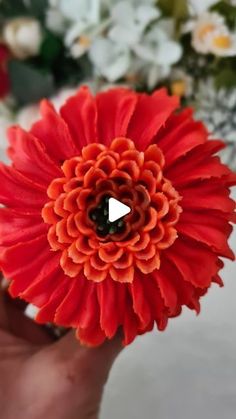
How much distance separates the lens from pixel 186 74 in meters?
0.70

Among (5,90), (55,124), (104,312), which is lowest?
(104,312)

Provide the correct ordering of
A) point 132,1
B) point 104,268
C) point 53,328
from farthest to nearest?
point 132,1, point 53,328, point 104,268

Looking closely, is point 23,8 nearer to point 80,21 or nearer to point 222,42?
point 80,21

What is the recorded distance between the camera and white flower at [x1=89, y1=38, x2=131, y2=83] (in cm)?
68

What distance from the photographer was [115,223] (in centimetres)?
30

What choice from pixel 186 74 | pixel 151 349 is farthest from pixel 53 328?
pixel 186 74

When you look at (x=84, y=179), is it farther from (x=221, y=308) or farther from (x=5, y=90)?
(x=5, y=90)

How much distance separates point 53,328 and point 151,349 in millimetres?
113

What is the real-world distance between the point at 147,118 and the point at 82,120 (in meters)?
0.04

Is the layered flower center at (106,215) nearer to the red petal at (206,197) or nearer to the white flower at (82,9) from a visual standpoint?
the red petal at (206,197)

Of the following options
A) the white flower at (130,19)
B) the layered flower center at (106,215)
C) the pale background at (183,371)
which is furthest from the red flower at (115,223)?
the white flower at (130,19)

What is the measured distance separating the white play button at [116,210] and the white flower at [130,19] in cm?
41

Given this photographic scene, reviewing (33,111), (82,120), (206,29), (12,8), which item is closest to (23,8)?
(12,8)

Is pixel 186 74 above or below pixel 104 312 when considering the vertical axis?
above
